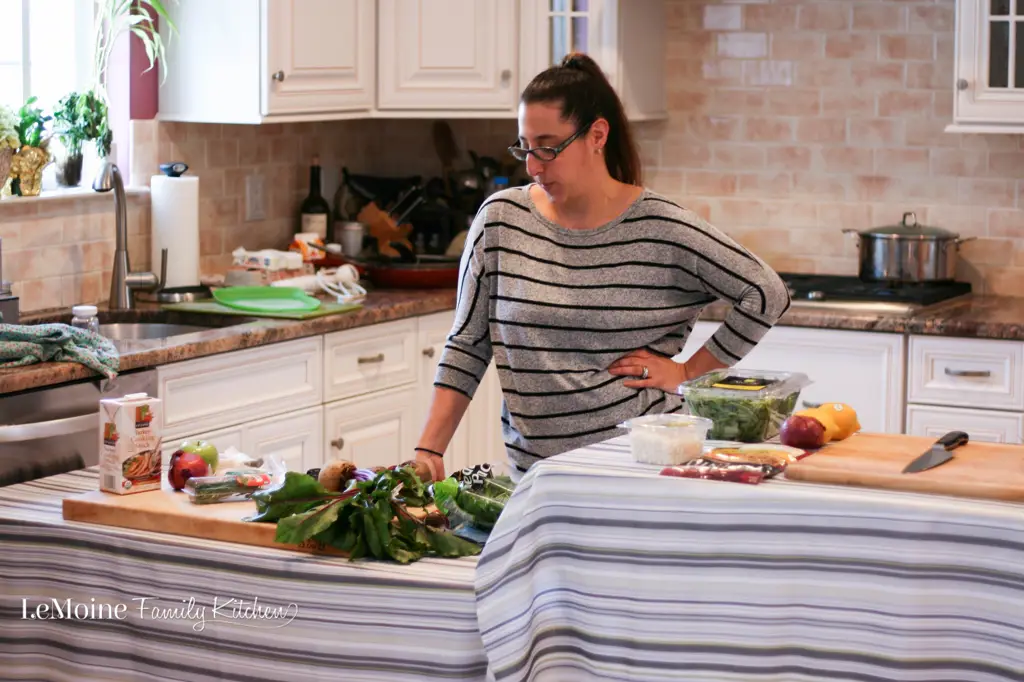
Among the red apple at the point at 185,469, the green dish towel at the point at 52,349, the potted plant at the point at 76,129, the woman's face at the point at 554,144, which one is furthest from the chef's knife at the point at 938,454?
the potted plant at the point at 76,129

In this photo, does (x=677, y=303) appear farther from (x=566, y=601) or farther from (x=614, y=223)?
(x=566, y=601)

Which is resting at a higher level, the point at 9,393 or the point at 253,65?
the point at 253,65

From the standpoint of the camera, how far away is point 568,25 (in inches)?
178

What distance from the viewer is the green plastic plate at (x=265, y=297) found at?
156 inches

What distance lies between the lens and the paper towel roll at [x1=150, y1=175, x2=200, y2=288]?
4.03 meters

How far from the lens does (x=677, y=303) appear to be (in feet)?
8.75

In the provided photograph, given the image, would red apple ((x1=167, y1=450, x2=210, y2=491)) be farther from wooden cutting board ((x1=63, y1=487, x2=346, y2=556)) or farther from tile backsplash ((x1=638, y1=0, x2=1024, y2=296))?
tile backsplash ((x1=638, y1=0, x2=1024, y2=296))

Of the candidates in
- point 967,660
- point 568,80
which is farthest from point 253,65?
point 967,660

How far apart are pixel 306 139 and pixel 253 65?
811 mm

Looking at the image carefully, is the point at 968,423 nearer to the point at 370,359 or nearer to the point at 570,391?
the point at 370,359

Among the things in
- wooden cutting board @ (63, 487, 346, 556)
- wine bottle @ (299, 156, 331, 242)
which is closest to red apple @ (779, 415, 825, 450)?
wooden cutting board @ (63, 487, 346, 556)

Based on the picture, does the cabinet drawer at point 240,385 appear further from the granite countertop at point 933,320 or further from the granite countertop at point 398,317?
the granite countertop at point 933,320

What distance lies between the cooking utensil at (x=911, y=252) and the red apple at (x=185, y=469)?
2.63 metres

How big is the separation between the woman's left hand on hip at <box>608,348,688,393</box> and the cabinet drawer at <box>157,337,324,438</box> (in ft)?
4.07
